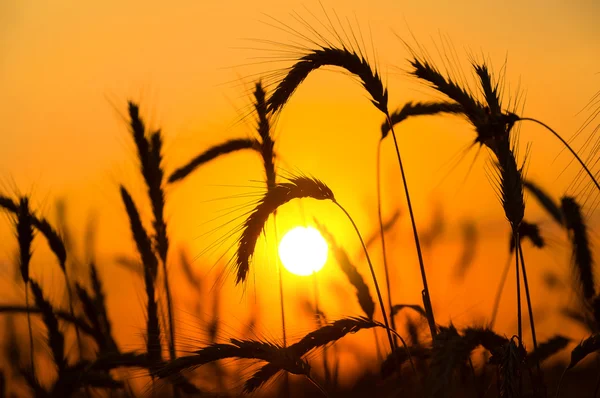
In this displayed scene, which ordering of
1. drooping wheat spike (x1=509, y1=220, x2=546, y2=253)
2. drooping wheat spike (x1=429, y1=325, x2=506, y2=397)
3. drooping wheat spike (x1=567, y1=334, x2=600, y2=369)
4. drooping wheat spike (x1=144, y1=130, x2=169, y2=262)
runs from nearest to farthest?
drooping wheat spike (x1=429, y1=325, x2=506, y2=397)
drooping wheat spike (x1=567, y1=334, x2=600, y2=369)
drooping wheat spike (x1=509, y1=220, x2=546, y2=253)
drooping wheat spike (x1=144, y1=130, x2=169, y2=262)

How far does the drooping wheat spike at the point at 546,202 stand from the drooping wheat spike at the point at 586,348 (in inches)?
102

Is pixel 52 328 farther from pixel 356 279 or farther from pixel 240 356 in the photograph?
pixel 240 356

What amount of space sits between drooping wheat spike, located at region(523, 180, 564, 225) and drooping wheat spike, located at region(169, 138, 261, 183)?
241cm

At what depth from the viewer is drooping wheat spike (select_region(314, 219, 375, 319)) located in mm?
5031

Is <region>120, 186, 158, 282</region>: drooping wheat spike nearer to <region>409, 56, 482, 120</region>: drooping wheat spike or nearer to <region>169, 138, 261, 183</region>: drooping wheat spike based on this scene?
<region>169, 138, 261, 183</region>: drooping wheat spike

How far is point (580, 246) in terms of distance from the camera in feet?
18.6

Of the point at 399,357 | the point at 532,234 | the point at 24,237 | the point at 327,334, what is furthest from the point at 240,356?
the point at 24,237

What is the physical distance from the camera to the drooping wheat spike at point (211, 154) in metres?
6.54

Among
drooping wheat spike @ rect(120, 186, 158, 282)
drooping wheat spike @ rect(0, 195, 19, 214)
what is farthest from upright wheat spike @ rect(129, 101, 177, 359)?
drooping wheat spike @ rect(0, 195, 19, 214)

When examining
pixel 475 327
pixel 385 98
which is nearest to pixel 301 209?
pixel 385 98

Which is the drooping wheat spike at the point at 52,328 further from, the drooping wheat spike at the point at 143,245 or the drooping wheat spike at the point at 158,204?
the drooping wheat spike at the point at 158,204

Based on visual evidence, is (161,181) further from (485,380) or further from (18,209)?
(485,380)

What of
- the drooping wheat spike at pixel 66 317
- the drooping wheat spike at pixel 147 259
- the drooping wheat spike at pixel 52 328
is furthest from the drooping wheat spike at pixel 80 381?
the drooping wheat spike at pixel 66 317

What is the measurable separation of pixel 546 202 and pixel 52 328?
4.31m
